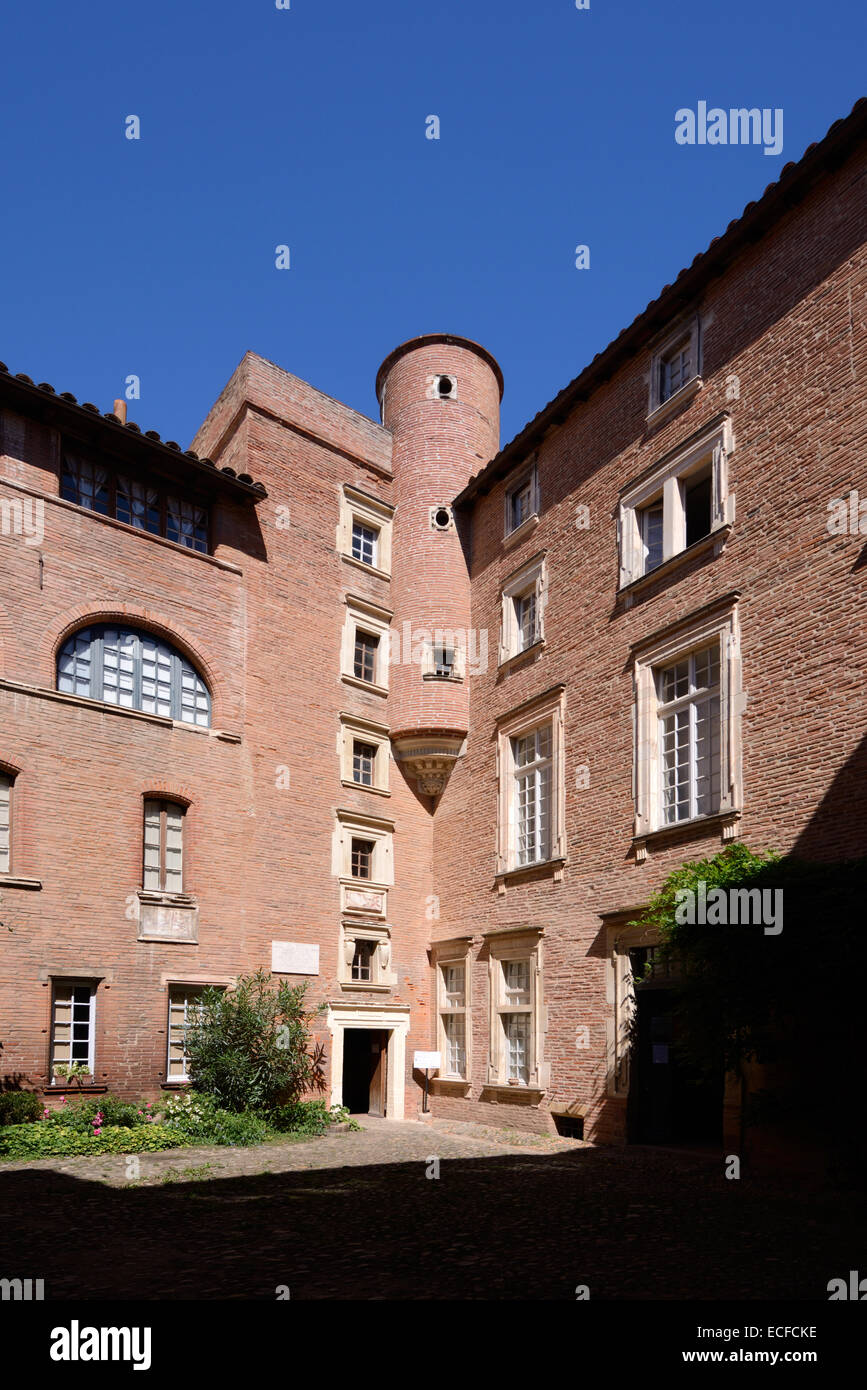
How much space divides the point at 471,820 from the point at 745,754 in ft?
28.5

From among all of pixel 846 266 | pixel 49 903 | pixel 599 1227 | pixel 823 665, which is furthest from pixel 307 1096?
pixel 846 266

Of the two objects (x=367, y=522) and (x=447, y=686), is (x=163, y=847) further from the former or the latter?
(x=367, y=522)

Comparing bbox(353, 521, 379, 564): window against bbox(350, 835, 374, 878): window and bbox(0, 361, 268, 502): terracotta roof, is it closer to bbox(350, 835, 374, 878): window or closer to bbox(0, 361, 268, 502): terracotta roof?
bbox(0, 361, 268, 502): terracotta roof

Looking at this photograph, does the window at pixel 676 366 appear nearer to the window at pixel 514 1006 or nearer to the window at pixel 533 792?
the window at pixel 533 792

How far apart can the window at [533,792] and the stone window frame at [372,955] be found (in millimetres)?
3666

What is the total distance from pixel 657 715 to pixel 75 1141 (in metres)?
11.3

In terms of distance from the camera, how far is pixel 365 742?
24.1 metres

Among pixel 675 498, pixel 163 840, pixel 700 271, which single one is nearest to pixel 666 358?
pixel 700 271

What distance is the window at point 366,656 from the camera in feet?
80.7

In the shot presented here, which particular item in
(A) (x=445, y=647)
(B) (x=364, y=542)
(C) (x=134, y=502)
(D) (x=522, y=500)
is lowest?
(A) (x=445, y=647)

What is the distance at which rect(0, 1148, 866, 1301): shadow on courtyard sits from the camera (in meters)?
8.01

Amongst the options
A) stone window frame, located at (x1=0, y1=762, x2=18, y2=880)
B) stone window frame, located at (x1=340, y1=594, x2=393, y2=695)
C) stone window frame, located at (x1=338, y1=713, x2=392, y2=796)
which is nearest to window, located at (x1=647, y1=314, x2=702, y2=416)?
stone window frame, located at (x1=340, y1=594, x2=393, y2=695)

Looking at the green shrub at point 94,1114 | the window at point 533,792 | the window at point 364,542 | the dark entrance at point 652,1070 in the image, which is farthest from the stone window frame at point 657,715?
the green shrub at point 94,1114
